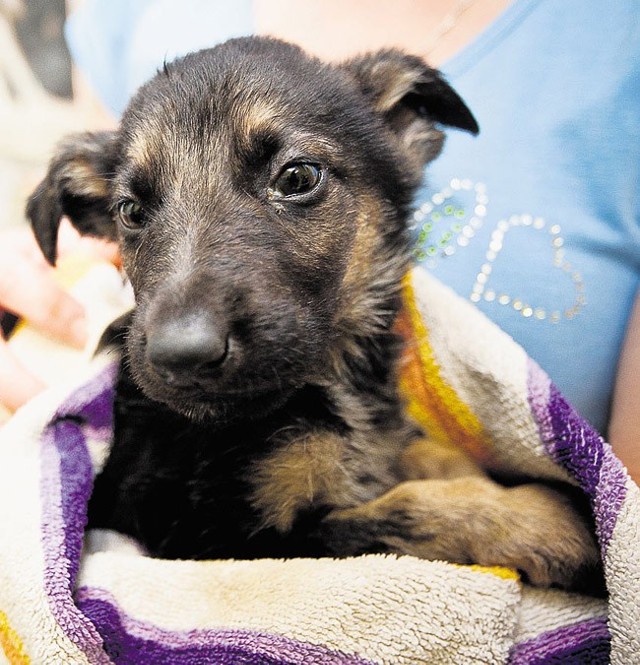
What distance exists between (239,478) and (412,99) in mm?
1165

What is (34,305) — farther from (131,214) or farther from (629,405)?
(629,405)

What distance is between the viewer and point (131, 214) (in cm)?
151

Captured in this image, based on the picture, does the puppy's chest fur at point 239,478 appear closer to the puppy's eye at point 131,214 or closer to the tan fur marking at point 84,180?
the puppy's eye at point 131,214

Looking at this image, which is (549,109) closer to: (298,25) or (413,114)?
(413,114)

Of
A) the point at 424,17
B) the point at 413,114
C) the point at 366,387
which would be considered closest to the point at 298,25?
the point at 424,17

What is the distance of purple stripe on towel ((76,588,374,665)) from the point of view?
1057 mm

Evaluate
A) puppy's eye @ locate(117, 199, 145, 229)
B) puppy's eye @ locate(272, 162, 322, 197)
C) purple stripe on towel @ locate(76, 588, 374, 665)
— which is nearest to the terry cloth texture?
purple stripe on towel @ locate(76, 588, 374, 665)

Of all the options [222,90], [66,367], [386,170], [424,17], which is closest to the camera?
[222,90]

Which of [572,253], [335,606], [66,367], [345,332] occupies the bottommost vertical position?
[66,367]

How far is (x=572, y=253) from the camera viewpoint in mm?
1699

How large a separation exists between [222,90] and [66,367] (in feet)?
2.98

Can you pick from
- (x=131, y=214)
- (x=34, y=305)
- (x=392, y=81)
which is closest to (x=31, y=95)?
(x=34, y=305)

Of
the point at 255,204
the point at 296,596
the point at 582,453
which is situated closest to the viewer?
the point at 296,596

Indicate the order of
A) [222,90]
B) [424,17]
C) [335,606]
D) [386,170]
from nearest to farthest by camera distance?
[335,606] < [222,90] < [386,170] < [424,17]
